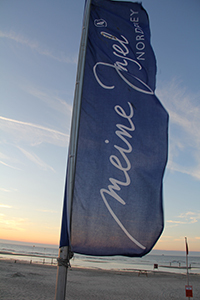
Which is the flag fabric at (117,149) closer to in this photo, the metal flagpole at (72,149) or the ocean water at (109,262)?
the metal flagpole at (72,149)

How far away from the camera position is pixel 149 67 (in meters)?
4.13

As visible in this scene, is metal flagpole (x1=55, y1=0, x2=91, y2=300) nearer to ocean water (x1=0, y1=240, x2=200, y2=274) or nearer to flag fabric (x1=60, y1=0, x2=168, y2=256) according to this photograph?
flag fabric (x1=60, y1=0, x2=168, y2=256)

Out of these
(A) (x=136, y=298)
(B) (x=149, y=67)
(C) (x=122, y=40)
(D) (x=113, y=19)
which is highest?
(D) (x=113, y=19)

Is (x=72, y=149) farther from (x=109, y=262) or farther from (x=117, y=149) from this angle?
(x=109, y=262)

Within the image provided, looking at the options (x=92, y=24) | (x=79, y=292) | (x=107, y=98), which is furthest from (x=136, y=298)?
(x=92, y=24)

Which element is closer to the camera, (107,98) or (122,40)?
(107,98)

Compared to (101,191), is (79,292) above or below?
below

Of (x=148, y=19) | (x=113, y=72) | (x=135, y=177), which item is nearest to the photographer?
(x=135, y=177)

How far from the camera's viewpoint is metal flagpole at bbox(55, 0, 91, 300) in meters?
2.88

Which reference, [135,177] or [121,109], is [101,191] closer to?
[135,177]

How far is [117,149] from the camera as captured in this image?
330 cm

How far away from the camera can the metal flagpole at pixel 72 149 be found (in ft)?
9.46

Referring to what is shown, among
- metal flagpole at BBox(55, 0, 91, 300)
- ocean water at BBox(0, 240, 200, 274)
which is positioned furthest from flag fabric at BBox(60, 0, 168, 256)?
ocean water at BBox(0, 240, 200, 274)

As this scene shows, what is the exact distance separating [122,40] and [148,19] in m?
Answer: 0.92
